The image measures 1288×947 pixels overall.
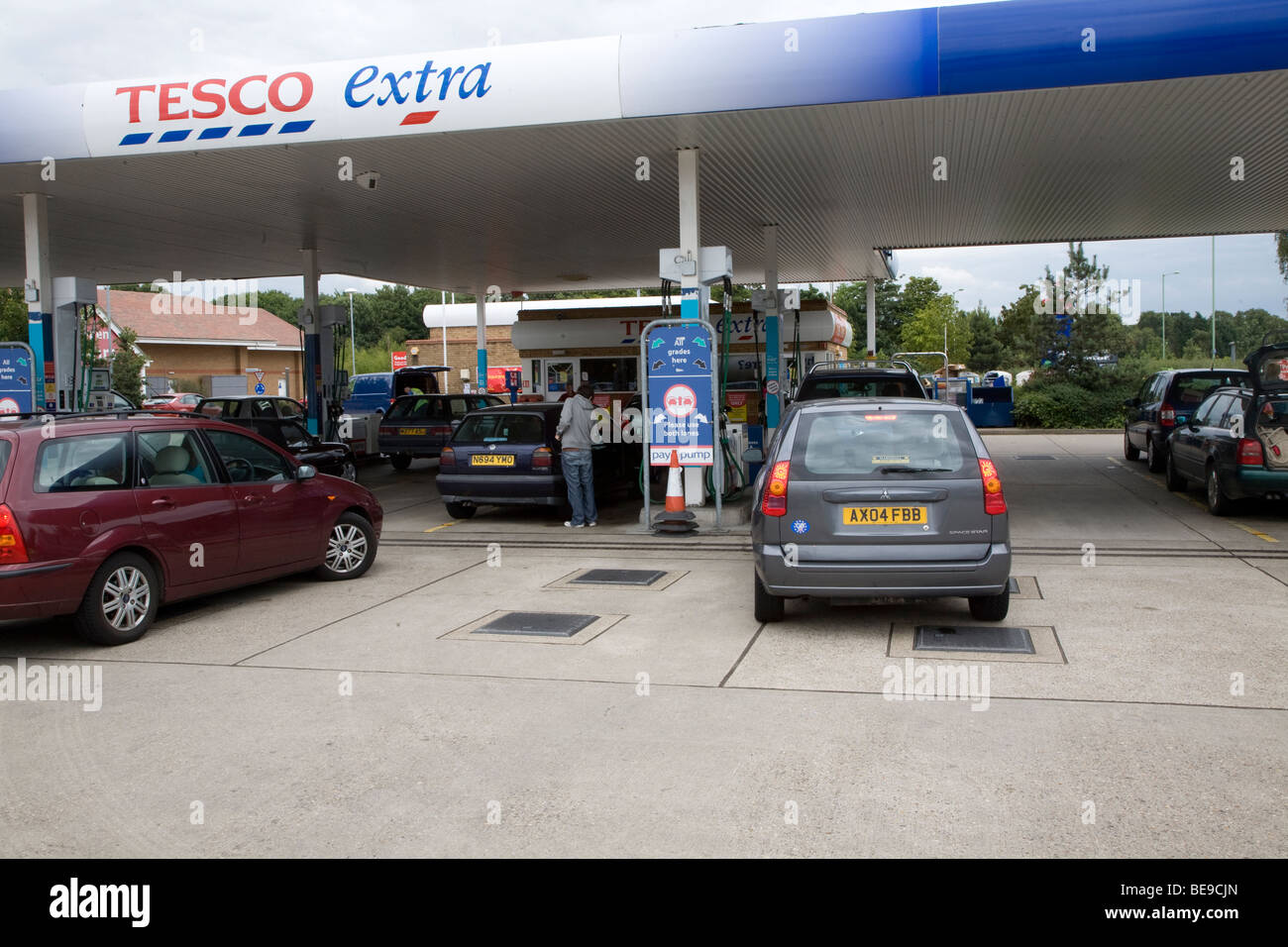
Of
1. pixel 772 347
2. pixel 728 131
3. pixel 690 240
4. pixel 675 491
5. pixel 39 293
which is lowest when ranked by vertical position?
pixel 675 491

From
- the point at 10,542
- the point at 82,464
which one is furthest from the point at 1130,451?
the point at 10,542

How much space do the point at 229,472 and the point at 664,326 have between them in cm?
531

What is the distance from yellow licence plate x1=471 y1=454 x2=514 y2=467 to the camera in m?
12.5

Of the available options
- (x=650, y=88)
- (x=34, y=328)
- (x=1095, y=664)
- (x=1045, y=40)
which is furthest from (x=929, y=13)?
(x=34, y=328)

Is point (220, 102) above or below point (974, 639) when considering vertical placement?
above

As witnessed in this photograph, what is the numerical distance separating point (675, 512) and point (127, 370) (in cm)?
3373

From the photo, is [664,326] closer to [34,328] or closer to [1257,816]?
[1257,816]

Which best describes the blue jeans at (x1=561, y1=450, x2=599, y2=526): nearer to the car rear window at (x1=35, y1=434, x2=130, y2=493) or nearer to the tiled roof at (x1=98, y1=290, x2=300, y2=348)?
the car rear window at (x1=35, y1=434, x2=130, y2=493)

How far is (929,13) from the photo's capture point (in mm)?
9633

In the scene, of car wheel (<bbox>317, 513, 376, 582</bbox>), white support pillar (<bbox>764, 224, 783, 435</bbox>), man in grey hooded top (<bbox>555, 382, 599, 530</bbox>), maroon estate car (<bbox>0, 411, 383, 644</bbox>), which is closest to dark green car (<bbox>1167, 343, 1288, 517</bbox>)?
man in grey hooded top (<bbox>555, 382, 599, 530</bbox>)

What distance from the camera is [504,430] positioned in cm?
1263

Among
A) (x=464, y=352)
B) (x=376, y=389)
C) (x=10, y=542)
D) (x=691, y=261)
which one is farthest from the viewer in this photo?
(x=464, y=352)

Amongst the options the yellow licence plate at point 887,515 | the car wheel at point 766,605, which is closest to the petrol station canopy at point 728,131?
the yellow licence plate at point 887,515

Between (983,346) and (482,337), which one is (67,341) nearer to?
(482,337)
